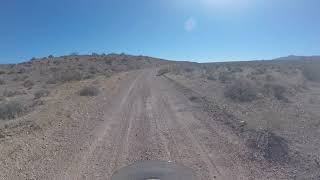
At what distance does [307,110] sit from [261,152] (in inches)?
298

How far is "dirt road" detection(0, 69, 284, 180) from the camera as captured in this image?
8.95 m

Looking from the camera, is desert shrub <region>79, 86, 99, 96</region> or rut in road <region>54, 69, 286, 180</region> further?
desert shrub <region>79, 86, 99, 96</region>

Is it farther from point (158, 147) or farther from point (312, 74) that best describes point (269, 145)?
point (312, 74)

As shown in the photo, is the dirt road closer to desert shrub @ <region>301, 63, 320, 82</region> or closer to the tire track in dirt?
the tire track in dirt

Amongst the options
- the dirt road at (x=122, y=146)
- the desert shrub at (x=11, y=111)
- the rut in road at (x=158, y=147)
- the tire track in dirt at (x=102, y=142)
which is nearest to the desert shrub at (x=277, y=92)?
the dirt road at (x=122, y=146)

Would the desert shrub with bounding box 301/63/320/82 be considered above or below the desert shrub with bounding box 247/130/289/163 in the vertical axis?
above

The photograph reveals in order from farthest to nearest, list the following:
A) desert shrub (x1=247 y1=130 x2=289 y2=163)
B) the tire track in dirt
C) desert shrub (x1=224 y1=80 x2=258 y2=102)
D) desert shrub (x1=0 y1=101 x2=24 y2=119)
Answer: desert shrub (x1=224 y1=80 x2=258 y2=102) < desert shrub (x1=0 y1=101 x2=24 y2=119) < desert shrub (x1=247 y1=130 x2=289 y2=163) < the tire track in dirt

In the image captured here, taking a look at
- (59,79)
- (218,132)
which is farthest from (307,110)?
(59,79)

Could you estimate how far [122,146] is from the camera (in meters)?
11.2

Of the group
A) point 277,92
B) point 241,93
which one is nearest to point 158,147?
point 241,93

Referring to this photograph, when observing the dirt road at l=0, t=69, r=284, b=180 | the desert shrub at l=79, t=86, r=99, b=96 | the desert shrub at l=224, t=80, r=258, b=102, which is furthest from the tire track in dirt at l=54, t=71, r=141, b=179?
the desert shrub at l=79, t=86, r=99, b=96

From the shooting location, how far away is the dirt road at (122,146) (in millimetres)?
8953

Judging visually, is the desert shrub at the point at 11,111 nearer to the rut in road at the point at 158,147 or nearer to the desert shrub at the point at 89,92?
the rut in road at the point at 158,147

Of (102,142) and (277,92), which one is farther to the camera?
(277,92)
